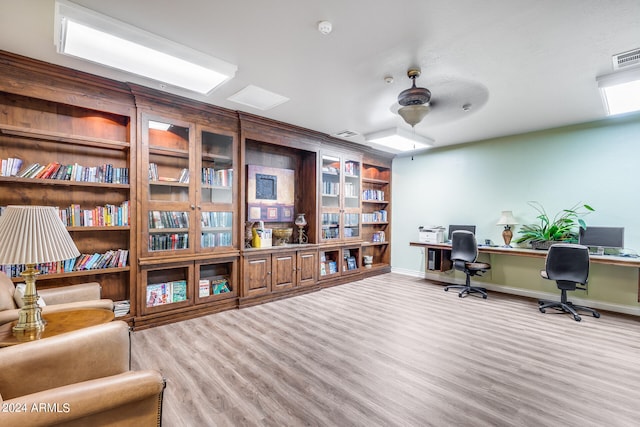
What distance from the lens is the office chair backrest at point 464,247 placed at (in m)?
4.69

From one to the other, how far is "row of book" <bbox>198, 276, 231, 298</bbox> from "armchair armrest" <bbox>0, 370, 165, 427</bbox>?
2529 mm

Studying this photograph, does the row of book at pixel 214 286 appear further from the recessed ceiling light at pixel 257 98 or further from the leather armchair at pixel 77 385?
the recessed ceiling light at pixel 257 98

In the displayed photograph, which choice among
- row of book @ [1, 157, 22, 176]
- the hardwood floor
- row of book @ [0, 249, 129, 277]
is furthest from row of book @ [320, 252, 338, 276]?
row of book @ [1, 157, 22, 176]

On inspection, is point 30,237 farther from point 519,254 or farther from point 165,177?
point 519,254

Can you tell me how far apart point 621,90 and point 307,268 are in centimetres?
441

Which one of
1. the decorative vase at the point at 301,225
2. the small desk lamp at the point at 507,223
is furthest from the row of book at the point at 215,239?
the small desk lamp at the point at 507,223

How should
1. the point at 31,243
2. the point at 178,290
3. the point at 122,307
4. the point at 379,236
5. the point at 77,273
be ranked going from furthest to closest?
the point at 379,236 < the point at 178,290 < the point at 122,307 < the point at 77,273 < the point at 31,243

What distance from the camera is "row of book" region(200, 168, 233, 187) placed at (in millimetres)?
3822

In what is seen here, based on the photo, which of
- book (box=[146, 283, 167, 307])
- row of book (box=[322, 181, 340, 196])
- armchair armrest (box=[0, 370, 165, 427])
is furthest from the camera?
row of book (box=[322, 181, 340, 196])

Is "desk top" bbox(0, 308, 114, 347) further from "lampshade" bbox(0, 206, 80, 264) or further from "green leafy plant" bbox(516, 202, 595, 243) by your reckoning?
"green leafy plant" bbox(516, 202, 595, 243)

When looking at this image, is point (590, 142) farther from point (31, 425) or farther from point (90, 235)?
point (90, 235)

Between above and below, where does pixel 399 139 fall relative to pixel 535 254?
above

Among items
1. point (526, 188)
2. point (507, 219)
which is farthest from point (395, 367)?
point (526, 188)

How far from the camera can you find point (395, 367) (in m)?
2.50
